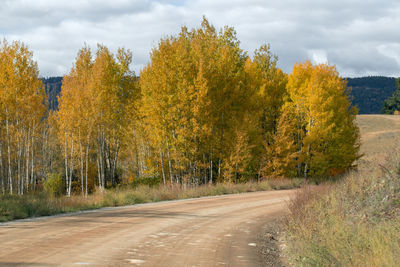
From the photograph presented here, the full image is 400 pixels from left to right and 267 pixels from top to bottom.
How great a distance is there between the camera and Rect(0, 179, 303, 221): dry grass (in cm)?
1449

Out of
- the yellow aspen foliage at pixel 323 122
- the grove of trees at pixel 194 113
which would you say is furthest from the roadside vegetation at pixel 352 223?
the yellow aspen foliage at pixel 323 122

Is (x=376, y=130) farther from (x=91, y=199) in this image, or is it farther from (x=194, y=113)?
(x=91, y=199)

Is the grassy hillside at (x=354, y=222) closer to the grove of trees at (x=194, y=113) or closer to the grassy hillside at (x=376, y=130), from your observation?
the grove of trees at (x=194, y=113)

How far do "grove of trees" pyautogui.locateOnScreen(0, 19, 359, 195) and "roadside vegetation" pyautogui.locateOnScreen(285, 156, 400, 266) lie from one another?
18.9 m

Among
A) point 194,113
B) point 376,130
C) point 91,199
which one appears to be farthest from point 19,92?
point 376,130

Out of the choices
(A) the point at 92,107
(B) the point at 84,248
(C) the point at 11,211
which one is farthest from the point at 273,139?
(B) the point at 84,248

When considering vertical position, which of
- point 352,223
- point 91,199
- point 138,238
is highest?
point 352,223

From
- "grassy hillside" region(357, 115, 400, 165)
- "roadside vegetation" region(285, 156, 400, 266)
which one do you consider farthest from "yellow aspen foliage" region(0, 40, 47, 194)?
"grassy hillside" region(357, 115, 400, 165)

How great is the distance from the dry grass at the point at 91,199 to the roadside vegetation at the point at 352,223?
9062 millimetres

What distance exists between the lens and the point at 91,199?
63.4ft

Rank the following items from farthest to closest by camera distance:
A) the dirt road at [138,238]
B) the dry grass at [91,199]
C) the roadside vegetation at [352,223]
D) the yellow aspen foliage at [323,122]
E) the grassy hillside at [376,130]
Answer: the grassy hillside at [376,130] → the yellow aspen foliage at [323,122] → the dry grass at [91,199] → the dirt road at [138,238] → the roadside vegetation at [352,223]

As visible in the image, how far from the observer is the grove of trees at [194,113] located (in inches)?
1254

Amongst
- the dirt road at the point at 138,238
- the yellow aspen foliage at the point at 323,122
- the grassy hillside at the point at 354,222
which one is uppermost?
the yellow aspen foliage at the point at 323,122

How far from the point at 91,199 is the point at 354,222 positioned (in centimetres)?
1308
